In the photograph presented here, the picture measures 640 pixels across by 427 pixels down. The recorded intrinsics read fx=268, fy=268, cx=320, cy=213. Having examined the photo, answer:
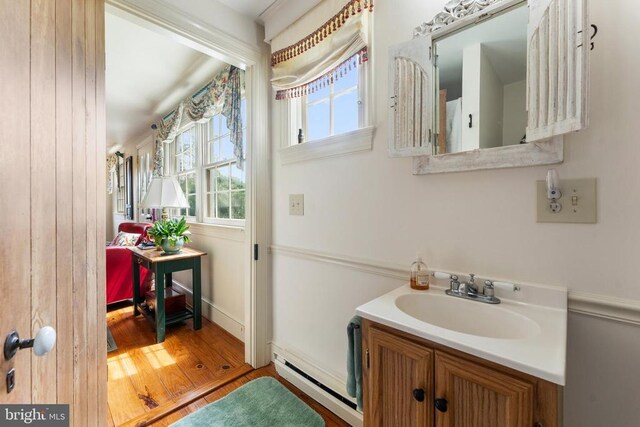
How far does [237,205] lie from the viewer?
2.54 m

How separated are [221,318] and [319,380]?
4.48ft

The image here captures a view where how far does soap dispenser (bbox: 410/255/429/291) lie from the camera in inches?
43.7

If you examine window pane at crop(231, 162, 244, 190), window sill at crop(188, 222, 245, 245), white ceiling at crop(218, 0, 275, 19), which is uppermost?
white ceiling at crop(218, 0, 275, 19)

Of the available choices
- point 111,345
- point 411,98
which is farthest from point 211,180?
point 411,98

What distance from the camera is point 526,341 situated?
70cm

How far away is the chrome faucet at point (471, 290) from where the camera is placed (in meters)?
0.96

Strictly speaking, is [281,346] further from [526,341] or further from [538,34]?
[538,34]

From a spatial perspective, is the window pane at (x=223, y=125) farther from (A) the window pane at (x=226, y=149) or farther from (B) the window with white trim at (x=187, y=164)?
(B) the window with white trim at (x=187, y=164)

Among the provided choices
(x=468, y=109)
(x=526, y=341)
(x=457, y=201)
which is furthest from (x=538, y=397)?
(x=468, y=109)

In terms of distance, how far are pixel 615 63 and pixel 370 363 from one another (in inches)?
46.6

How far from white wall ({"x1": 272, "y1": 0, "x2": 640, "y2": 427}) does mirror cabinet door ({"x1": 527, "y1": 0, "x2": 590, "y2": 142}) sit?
0.34 ft

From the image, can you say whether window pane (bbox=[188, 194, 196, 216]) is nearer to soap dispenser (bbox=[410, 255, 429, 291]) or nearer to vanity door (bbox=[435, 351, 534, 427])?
soap dispenser (bbox=[410, 255, 429, 291])

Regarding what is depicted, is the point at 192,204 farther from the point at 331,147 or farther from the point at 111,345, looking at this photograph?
the point at 331,147

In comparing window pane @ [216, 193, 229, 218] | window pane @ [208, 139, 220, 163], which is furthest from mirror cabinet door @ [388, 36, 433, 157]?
window pane @ [208, 139, 220, 163]
